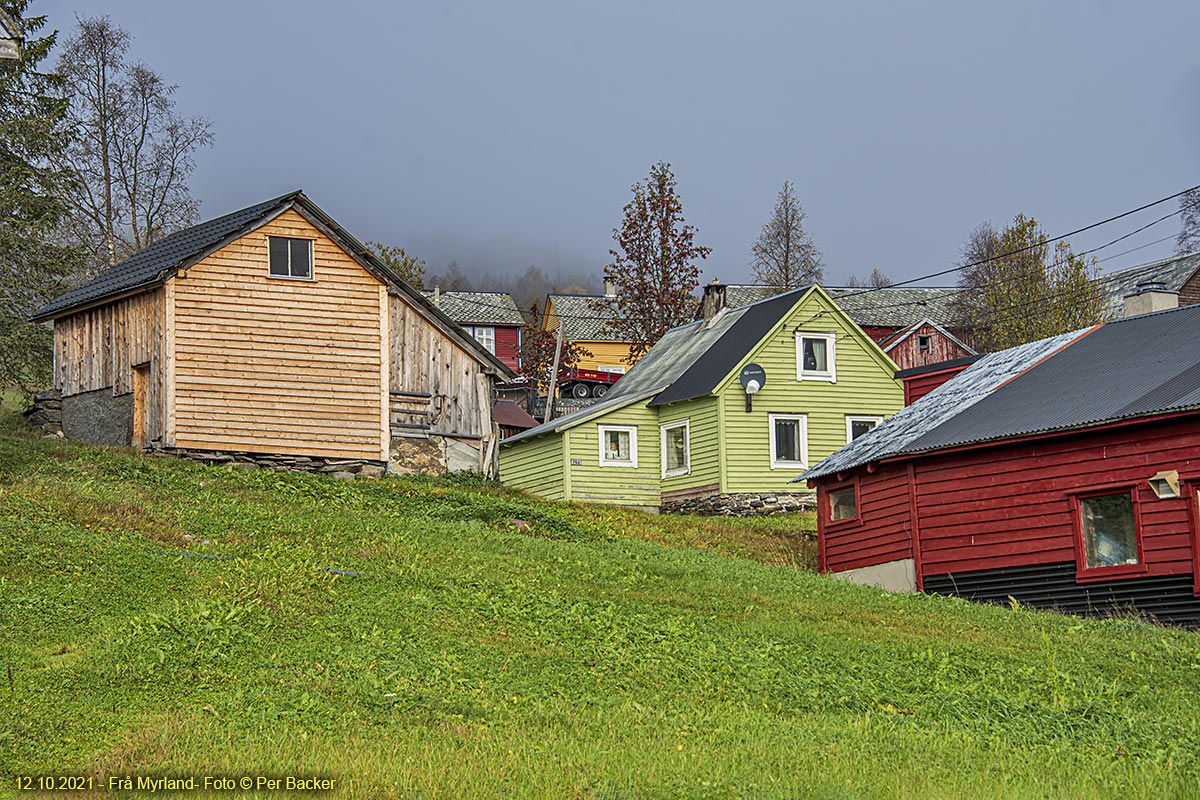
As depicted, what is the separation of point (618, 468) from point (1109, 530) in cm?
2091

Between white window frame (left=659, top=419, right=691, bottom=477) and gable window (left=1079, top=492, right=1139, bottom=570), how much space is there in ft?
63.5

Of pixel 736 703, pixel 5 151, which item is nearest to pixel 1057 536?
pixel 736 703

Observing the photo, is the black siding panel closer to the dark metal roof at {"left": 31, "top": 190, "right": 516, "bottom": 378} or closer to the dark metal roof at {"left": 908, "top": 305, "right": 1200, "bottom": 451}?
the dark metal roof at {"left": 908, "top": 305, "right": 1200, "bottom": 451}

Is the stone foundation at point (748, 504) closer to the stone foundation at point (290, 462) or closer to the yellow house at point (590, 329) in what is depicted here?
the stone foundation at point (290, 462)

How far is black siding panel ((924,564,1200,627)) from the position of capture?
2327cm

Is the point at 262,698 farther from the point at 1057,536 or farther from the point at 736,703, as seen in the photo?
the point at 1057,536

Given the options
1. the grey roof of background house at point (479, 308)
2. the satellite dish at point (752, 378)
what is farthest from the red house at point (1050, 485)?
the grey roof of background house at point (479, 308)

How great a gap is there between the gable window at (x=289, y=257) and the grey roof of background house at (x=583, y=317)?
1789 inches

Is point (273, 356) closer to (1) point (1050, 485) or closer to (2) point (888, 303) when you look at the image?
(1) point (1050, 485)

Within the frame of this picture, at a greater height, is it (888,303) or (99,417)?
(888,303)

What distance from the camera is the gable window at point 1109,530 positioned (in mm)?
24337

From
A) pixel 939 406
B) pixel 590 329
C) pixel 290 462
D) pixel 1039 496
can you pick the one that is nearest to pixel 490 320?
pixel 590 329

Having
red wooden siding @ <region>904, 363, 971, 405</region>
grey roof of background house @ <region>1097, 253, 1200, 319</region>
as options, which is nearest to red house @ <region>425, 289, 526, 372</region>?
grey roof of background house @ <region>1097, 253, 1200, 319</region>

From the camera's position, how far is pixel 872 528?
98.0 ft
